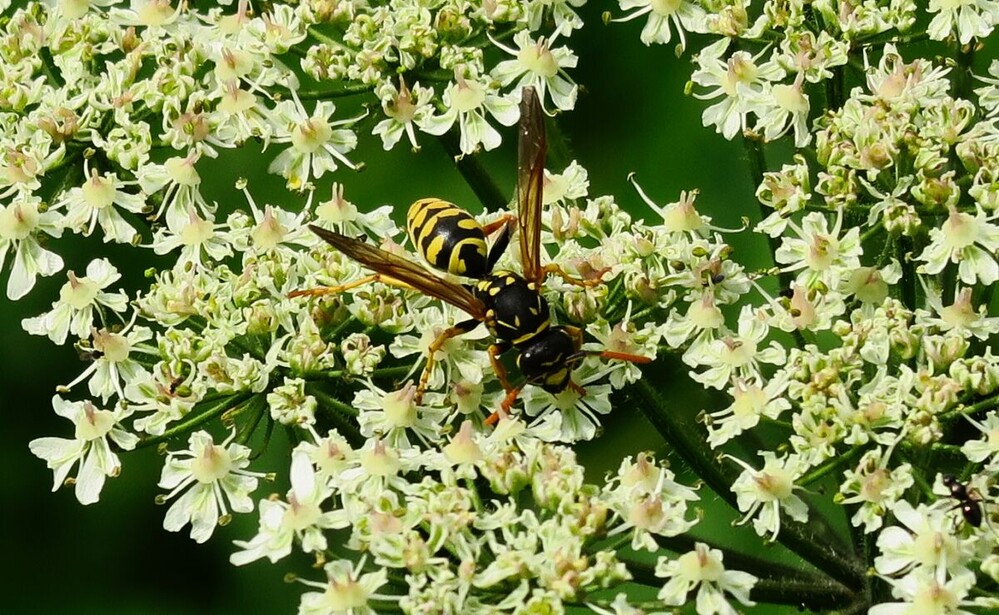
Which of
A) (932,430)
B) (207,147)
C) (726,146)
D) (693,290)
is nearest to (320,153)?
(207,147)

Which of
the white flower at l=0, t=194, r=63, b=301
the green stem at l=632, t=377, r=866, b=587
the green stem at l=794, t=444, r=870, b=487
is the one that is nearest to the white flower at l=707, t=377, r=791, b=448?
the green stem at l=632, t=377, r=866, b=587

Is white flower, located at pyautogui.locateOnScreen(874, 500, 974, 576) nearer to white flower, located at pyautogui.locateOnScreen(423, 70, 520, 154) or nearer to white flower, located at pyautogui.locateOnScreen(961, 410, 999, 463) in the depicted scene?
white flower, located at pyautogui.locateOnScreen(961, 410, 999, 463)

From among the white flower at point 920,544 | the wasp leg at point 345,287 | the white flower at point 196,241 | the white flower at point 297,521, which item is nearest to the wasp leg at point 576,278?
the wasp leg at point 345,287

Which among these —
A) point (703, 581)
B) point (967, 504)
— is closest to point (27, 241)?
point (703, 581)

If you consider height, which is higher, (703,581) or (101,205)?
(101,205)

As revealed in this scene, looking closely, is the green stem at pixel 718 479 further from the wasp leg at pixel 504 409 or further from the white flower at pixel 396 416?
the white flower at pixel 396 416

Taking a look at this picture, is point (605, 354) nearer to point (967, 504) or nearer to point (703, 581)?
point (703, 581)
